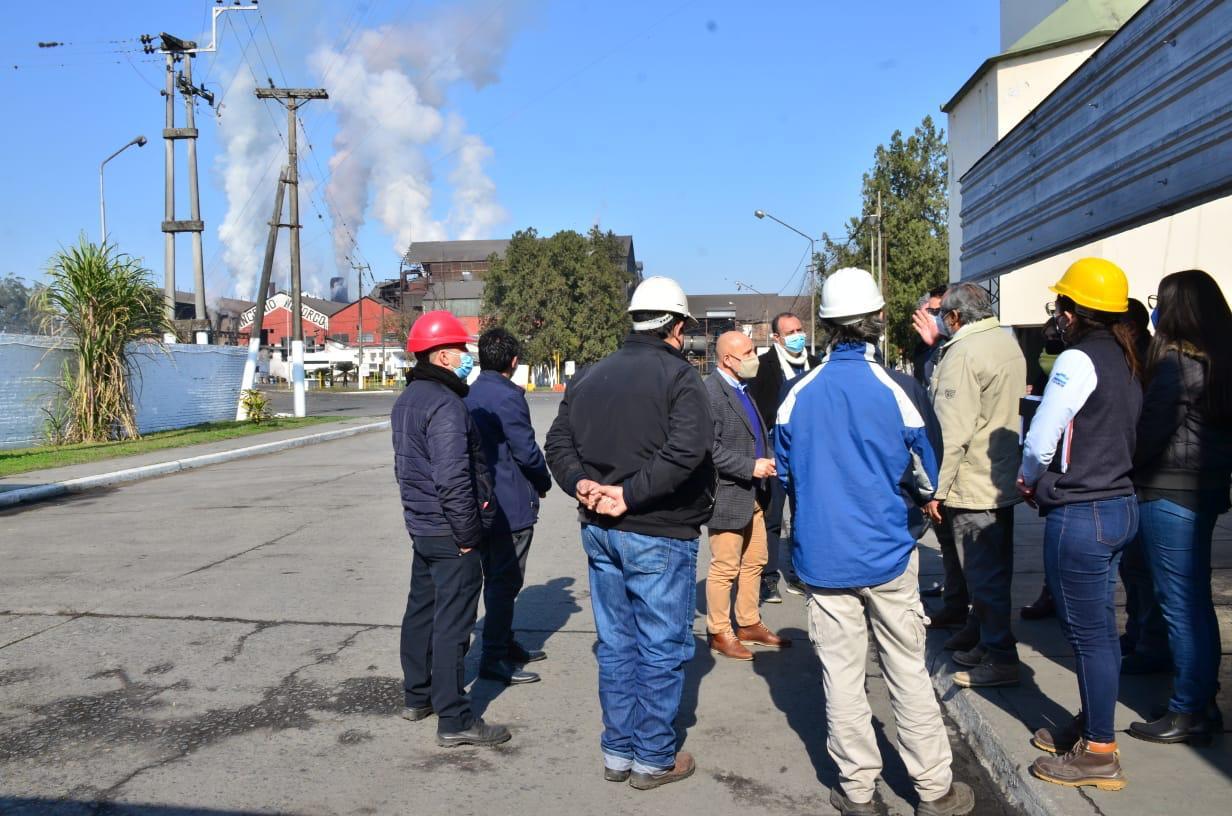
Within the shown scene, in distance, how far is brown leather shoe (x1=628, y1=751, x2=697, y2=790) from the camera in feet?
13.3

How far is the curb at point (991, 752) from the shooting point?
3734 millimetres

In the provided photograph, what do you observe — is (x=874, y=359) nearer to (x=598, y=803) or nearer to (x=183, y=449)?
(x=598, y=803)

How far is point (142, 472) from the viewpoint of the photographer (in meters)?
15.0

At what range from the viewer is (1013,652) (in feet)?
16.8

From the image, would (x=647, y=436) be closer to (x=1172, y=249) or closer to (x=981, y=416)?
(x=981, y=416)

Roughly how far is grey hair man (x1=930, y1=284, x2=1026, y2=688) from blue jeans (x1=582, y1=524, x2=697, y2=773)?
1.80m

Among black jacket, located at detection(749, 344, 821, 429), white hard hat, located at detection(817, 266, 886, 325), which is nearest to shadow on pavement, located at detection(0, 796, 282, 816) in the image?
white hard hat, located at detection(817, 266, 886, 325)

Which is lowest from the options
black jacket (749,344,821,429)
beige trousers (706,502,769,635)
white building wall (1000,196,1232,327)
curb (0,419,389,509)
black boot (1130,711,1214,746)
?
curb (0,419,389,509)

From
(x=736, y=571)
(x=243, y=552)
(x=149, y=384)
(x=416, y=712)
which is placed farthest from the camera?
(x=149, y=384)

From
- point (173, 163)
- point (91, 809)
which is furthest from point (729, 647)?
point (173, 163)

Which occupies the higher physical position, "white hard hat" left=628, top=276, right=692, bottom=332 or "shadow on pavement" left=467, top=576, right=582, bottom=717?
"white hard hat" left=628, top=276, right=692, bottom=332

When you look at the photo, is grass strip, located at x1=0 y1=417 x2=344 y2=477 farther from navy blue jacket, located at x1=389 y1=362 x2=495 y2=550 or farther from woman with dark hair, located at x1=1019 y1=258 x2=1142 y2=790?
woman with dark hair, located at x1=1019 y1=258 x2=1142 y2=790

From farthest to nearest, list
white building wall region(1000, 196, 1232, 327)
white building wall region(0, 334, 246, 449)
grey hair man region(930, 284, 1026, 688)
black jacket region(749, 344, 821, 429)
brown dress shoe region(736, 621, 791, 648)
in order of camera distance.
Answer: white building wall region(0, 334, 246, 449)
white building wall region(1000, 196, 1232, 327)
black jacket region(749, 344, 821, 429)
brown dress shoe region(736, 621, 791, 648)
grey hair man region(930, 284, 1026, 688)

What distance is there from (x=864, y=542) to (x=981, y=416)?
74.1 inches
